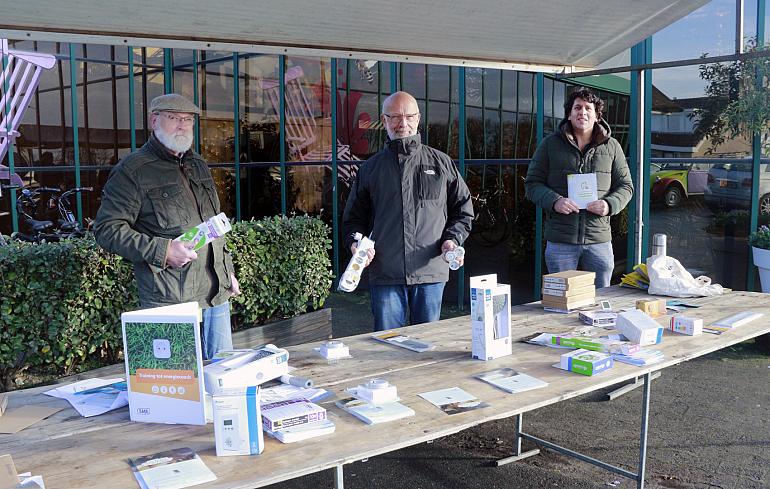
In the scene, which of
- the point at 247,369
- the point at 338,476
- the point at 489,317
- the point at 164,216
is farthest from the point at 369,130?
the point at 338,476

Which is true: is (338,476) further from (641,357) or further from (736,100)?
(736,100)

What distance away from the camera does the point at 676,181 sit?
638cm

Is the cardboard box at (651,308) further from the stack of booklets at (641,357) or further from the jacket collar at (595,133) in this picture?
the jacket collar at (595,133)

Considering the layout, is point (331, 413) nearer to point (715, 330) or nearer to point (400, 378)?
point (400, 378)

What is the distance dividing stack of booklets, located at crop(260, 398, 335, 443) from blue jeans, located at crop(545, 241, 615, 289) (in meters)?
2.82

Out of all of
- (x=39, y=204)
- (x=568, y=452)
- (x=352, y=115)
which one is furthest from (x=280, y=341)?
(x=39, y=204)

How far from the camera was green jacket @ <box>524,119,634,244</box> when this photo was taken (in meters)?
4.57

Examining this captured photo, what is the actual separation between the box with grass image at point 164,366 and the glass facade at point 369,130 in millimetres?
5267

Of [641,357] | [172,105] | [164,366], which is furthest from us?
[172,105]

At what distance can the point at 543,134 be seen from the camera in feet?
23.1

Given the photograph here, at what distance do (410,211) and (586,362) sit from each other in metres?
1.59

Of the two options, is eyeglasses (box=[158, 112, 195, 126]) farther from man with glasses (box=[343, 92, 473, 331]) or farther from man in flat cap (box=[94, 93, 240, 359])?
man with glasses (box=[343, 92, 473, 331])

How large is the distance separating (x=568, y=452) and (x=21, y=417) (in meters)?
2.54

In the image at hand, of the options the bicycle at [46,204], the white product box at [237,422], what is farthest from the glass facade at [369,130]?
the white product box at [237,422]
